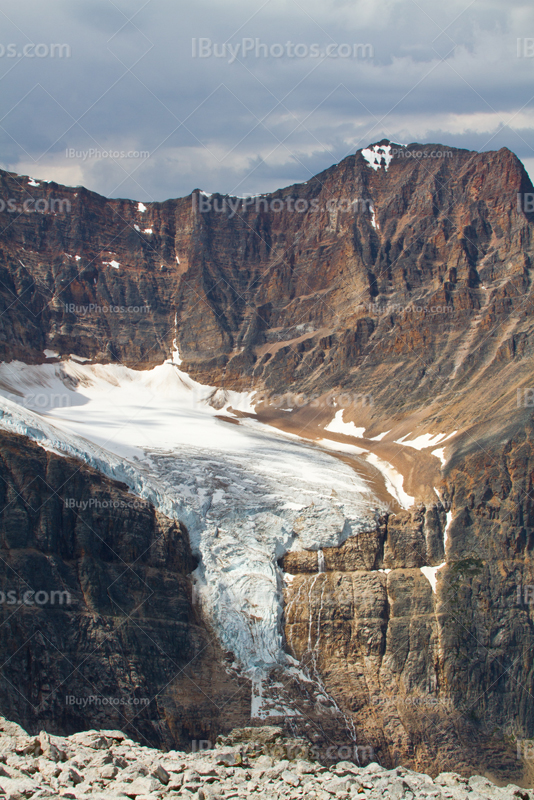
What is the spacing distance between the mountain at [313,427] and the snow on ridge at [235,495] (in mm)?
272

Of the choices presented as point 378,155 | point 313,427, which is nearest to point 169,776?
point 313,427

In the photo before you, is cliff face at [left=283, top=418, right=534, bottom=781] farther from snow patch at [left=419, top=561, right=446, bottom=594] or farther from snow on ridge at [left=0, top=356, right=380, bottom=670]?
snow on ridge at [left=0, top=356, right=380, bottom=670]

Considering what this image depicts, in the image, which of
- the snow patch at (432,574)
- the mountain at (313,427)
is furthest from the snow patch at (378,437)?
the snow patch at (432,574)

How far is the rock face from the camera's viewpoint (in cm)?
4184

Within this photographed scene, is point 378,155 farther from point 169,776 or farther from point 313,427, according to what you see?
point 169,776

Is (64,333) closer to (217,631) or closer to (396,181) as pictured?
(396,181)

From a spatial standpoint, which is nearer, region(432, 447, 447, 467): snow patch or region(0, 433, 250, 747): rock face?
region(0, 433, 250, 747): rock face

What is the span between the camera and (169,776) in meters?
27.4

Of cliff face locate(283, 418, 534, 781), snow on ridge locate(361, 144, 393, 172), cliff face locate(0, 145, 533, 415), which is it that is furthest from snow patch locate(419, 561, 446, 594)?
snow on ridge locate(361, 144, 393, 172)

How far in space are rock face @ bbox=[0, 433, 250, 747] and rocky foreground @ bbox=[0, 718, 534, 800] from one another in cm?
1180

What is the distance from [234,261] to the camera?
156125 millimetres

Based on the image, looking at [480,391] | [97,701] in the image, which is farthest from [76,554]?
[480,391]

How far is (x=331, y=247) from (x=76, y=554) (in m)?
102

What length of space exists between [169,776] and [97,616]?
2050 centimetres
